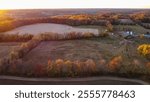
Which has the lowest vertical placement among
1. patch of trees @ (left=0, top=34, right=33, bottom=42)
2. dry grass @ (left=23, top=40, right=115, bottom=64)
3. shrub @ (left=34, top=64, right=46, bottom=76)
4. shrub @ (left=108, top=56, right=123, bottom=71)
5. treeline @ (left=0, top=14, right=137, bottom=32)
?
shrub @ (left=34, top=64, right=46, bottom=76)

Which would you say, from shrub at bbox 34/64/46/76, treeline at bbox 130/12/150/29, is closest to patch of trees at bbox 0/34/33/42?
shrub at bbox 34/64/46/76

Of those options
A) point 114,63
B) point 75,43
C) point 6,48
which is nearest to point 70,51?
point 75,43

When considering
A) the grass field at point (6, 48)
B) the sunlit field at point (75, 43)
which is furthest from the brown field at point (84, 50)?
the grass field at point (6, 48)

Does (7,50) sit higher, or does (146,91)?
(7,50)

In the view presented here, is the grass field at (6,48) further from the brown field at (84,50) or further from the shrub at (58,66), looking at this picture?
the shrub at (58,66)

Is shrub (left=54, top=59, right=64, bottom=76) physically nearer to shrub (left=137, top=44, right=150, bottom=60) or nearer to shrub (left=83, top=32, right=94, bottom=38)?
shrub (left=83, top=32, right=94, bottom=38)

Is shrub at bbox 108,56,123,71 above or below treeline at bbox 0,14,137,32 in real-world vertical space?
below

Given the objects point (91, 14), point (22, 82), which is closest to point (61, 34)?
point (91, 14)
